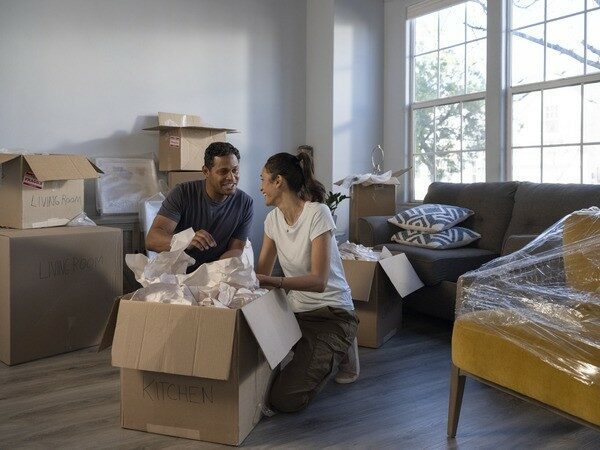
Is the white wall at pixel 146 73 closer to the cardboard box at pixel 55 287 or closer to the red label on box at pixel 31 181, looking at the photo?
the red label on box at pixel 31 181

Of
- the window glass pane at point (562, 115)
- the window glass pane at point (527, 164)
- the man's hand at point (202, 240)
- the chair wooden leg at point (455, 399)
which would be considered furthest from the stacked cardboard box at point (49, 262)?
the window glass pane at point (562, 115)

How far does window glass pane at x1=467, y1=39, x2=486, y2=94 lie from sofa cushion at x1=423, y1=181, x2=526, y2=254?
0.93 metres

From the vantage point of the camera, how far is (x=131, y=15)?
156 inches

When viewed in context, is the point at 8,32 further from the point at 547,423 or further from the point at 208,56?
the point at 547,423

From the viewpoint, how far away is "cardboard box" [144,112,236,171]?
12.6ft

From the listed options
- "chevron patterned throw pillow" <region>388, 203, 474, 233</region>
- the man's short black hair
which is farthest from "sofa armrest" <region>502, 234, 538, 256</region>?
the man's short black hair

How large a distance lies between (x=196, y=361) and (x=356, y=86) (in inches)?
142

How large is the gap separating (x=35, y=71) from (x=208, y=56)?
4.12 ft

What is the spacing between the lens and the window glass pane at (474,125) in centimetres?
430

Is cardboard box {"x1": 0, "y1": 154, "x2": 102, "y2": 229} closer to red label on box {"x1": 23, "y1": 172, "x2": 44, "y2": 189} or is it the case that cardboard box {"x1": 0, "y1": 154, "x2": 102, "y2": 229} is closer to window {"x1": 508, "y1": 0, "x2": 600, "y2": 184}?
red label on box {"x1": 23, "y1": 172, "x2": 44, "y2": 189}

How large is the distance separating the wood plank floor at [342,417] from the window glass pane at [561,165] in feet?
6.09

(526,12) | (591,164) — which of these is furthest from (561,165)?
(526,12)

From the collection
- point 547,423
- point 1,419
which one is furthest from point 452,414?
point 1,419

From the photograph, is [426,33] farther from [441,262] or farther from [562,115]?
[441,262]
